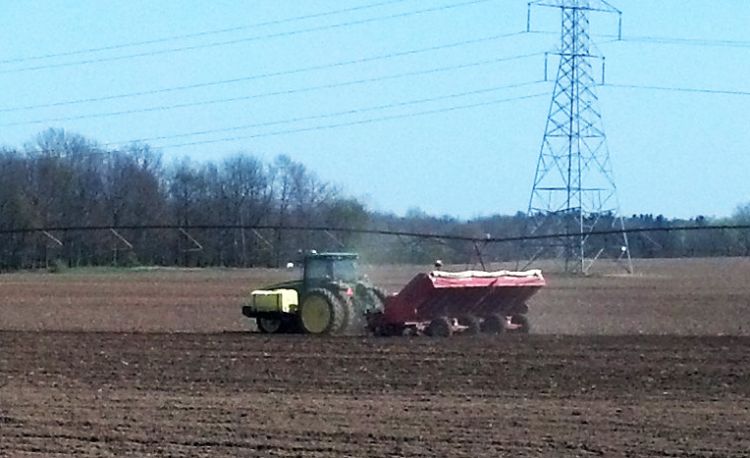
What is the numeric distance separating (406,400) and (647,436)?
3.66 m

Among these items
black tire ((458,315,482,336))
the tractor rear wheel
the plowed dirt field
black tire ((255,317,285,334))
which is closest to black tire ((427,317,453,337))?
black tire ((458,315,482,336))

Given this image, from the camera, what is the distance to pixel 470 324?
2539 centimetres

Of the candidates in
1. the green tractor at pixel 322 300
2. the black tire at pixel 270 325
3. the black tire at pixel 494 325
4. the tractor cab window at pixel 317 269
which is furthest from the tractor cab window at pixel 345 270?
the black tire at pixel 494 325

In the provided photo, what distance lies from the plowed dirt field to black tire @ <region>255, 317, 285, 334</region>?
0.55 metres

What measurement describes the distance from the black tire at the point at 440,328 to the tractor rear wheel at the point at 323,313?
1700mm

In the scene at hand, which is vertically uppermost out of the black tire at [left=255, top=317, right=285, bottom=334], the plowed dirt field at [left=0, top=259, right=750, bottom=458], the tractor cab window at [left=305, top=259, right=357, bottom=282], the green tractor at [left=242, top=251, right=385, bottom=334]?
the tractor cab window at [left=305, top=259, right=357, bottom=282]

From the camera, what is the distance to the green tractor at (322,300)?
25.7 meters

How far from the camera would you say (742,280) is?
54.4 meters

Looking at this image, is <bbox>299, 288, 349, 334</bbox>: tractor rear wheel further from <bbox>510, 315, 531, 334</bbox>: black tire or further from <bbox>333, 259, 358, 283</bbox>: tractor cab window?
<bbox>510, 315, 531, 334</bbox>: black tire

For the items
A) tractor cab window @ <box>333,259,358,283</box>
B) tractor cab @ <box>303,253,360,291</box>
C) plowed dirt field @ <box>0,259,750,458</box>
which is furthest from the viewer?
tractor cab window @ <box>333,259,358,283</box>

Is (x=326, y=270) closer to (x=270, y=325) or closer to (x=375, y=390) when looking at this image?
(x=270, y=325)

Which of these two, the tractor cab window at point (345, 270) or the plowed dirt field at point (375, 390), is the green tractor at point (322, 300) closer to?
the tractor cab window at point (345, 270)

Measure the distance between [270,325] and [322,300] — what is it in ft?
5.92

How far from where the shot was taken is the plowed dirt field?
41.2ft
